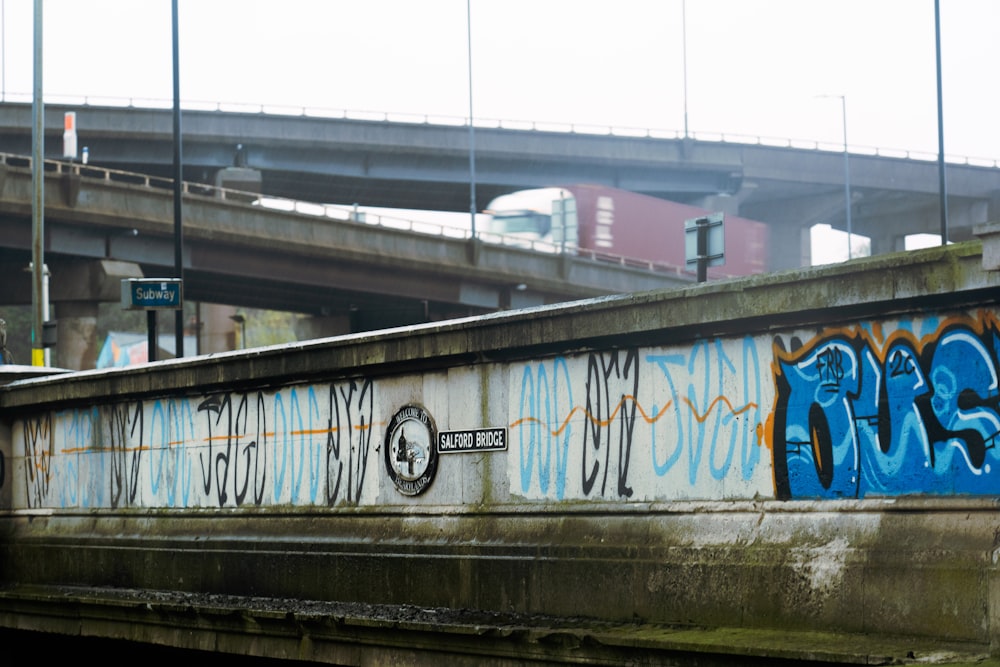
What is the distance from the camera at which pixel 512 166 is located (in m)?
83.0

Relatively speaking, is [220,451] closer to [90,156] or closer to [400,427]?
[400,427]

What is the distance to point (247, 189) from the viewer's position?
235ft

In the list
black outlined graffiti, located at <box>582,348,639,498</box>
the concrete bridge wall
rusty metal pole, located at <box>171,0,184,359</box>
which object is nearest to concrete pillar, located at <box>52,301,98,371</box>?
rusty metal pole, located at <box>171,0,184,359</box>

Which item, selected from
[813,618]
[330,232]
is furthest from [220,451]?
[330,232]

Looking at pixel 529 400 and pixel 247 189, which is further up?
pixel 247 189

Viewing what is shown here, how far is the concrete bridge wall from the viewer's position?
8.16 m

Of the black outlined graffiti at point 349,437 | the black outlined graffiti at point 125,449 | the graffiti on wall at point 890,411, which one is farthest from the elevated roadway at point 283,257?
the graffiti on wall at point 890,411

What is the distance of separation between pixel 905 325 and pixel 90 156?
6926 cm

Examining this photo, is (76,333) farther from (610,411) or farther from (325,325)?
(610,411)

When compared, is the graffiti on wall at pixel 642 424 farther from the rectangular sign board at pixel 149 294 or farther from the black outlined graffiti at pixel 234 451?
the rectangular sign board at pixel 149 294

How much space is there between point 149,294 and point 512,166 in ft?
211

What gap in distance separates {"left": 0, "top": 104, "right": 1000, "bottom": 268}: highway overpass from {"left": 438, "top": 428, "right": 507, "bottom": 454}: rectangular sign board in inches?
2397

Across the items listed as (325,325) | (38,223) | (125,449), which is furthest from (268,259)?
(125,449)

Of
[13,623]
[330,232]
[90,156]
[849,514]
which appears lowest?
[13,623]
